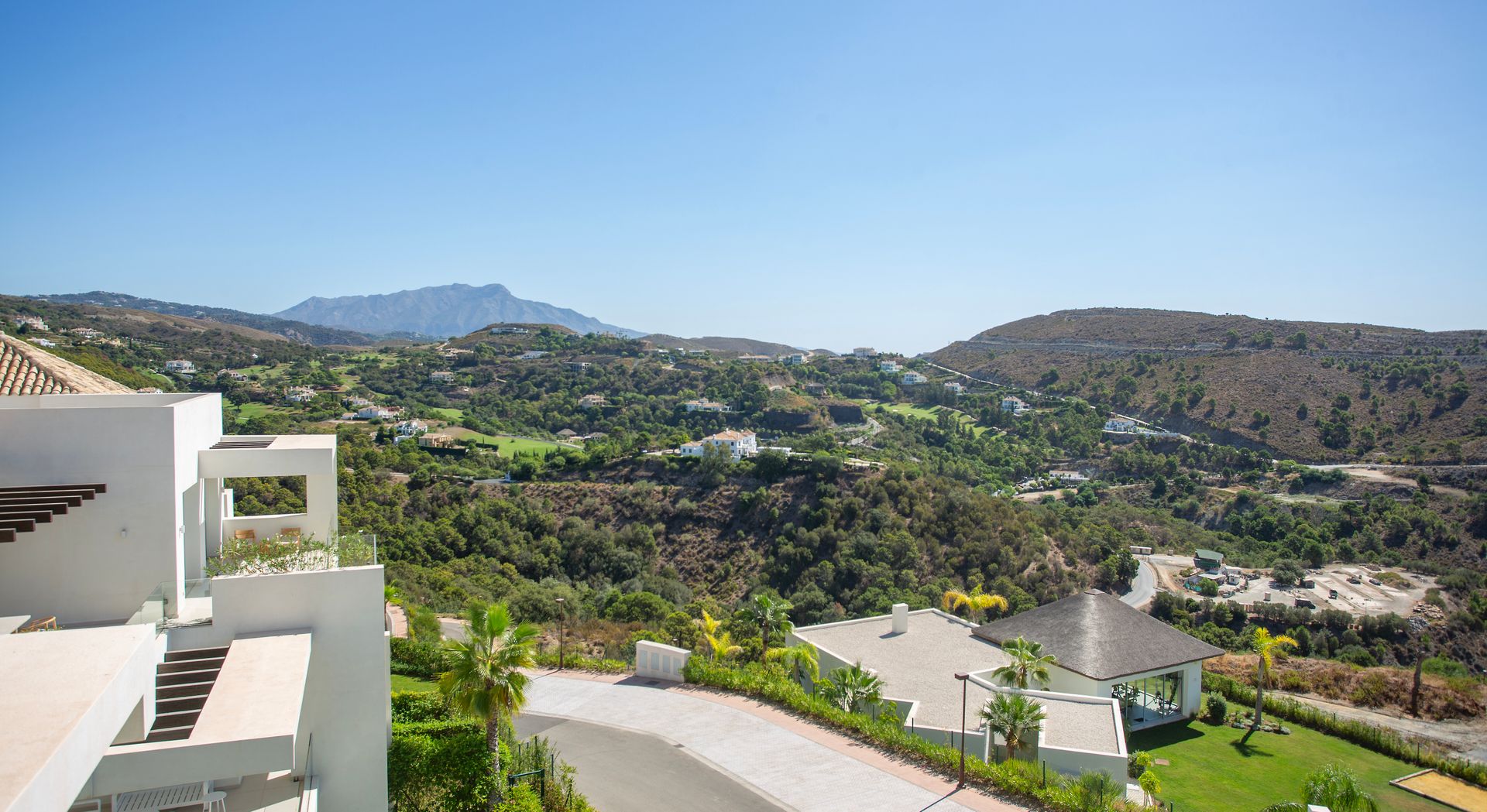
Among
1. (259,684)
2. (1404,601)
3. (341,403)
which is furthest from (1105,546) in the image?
(341,403)

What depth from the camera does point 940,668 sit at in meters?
20.6

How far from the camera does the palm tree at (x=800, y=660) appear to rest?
19.4m

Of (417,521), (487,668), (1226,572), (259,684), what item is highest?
(259,684)

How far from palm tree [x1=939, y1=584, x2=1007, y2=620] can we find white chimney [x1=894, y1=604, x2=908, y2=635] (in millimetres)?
8159

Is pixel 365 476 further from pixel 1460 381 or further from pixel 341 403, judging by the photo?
pixel 1460 381

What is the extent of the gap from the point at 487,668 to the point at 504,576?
28.2m

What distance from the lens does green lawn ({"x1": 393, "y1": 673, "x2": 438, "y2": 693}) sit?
18.1m

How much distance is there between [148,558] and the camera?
9.46 metres

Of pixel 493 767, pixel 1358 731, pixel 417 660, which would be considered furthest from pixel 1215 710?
pixel 417 660

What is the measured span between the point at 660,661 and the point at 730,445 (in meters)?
44.1

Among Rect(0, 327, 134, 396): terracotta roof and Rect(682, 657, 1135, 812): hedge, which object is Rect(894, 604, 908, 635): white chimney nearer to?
Rect(682, 657, 1135, 812): hedge

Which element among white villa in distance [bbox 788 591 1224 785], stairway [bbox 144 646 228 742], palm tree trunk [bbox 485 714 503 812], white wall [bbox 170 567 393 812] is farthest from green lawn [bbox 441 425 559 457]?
stairway [bbox 144 646 228 742]

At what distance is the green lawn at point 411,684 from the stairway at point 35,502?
32.4ft

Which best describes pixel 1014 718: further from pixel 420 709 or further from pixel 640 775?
pixel 420 709
